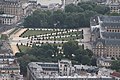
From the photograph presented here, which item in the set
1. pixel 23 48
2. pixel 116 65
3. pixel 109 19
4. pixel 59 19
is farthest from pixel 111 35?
pixel 59 19

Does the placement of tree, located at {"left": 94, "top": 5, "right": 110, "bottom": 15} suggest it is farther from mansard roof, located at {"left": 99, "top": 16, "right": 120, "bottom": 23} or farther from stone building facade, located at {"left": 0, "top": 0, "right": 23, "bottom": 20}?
stone building facade, located at {"left": 0, "top": 0, "right": 23, "bottom": 20}

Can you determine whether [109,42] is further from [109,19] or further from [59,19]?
[59,19]

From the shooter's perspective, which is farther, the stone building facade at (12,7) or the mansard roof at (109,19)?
the stone building facade at (12,7)

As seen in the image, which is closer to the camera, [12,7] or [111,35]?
[111,35]

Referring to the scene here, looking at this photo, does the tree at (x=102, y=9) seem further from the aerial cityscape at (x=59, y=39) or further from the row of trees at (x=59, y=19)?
the row of trees at (x=59, y=19)

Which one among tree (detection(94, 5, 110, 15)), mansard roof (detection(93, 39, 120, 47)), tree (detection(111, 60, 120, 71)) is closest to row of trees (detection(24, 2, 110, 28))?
tree (detection(94, 5, 110, 15))

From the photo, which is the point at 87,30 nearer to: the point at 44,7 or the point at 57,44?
the point at 57,44

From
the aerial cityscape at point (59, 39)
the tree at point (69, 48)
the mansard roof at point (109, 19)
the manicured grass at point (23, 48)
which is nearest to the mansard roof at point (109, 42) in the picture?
the aerial cityscape at point (59, 39)
